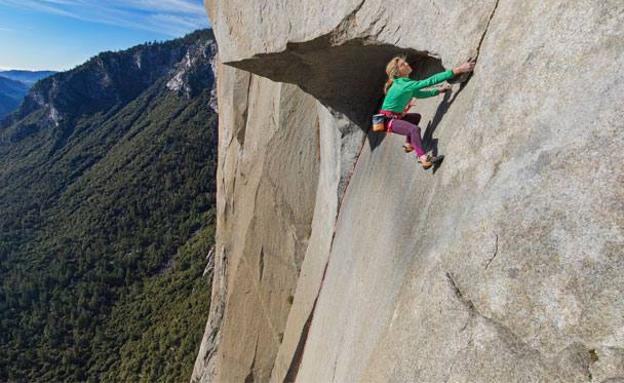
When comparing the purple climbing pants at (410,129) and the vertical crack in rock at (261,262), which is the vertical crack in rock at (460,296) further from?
the vertical crack in rock at (261,262)

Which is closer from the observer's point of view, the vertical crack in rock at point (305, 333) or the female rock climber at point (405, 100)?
the female rock climber at point (405, 100)

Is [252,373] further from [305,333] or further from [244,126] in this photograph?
[244,126]

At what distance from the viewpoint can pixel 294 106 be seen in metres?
9.81

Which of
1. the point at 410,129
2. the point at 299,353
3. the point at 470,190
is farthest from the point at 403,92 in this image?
the point at 299,353

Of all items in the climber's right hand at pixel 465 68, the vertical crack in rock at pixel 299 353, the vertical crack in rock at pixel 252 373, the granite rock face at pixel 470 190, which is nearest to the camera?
the granite rock face at pixel 470 190

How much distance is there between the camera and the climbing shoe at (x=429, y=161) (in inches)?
155

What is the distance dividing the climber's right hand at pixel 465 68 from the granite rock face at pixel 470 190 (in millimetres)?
102

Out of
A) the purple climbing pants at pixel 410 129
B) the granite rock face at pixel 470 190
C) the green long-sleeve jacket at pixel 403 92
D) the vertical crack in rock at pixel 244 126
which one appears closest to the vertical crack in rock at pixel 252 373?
the granite rock face at pixel 470 190

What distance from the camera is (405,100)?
15.8ft

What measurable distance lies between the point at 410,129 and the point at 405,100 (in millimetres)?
456

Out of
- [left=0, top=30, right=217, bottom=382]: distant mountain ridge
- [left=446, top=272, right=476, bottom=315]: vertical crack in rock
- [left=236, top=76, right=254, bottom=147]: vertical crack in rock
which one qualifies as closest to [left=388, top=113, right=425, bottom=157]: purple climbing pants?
[left=446, top=272, right=476, bottom=315]: vertical crack in rock

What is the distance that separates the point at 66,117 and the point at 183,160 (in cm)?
10070

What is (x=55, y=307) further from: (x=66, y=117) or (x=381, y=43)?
(x=66, y=117)

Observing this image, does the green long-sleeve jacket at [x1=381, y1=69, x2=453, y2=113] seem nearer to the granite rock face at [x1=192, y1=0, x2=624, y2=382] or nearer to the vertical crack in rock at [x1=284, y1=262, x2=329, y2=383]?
the granite rock face at [x1=192, y1=0, x2=624, y2=382]
